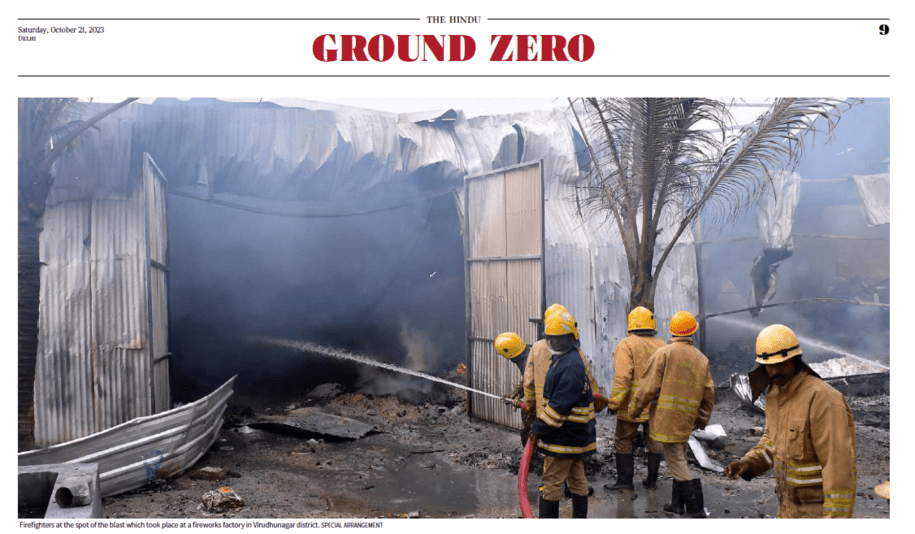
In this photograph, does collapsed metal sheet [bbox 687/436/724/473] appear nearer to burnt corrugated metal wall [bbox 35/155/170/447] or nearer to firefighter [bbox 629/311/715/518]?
firefighter [bbox 629/311/715/518]

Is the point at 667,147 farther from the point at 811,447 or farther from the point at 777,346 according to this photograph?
the point at 811,447

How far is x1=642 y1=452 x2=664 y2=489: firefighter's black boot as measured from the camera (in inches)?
242

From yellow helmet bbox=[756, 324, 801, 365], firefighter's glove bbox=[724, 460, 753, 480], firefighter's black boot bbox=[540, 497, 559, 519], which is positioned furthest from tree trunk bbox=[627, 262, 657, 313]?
yellow helmet bbox=[756, 324, 801, 365]

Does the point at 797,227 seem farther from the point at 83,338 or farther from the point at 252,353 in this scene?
the point at 83,338

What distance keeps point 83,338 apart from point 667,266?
8348 millimetres

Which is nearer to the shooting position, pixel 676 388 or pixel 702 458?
pixel 676 388

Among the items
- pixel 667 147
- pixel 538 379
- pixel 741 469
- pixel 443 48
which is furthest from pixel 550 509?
pixel 667 147

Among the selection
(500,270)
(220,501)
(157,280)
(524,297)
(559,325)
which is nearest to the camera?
(559,325)

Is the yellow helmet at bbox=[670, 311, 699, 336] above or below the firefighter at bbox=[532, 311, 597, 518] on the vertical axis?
above

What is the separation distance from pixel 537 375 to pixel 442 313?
724cm

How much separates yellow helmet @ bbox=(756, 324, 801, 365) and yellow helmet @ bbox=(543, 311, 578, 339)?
158 cm

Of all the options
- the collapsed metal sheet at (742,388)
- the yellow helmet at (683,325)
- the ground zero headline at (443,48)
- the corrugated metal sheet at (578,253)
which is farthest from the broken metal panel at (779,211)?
the ground zero headline at (443,48)

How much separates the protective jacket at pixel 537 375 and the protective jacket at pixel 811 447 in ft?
7.61

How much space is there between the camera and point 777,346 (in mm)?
3186
